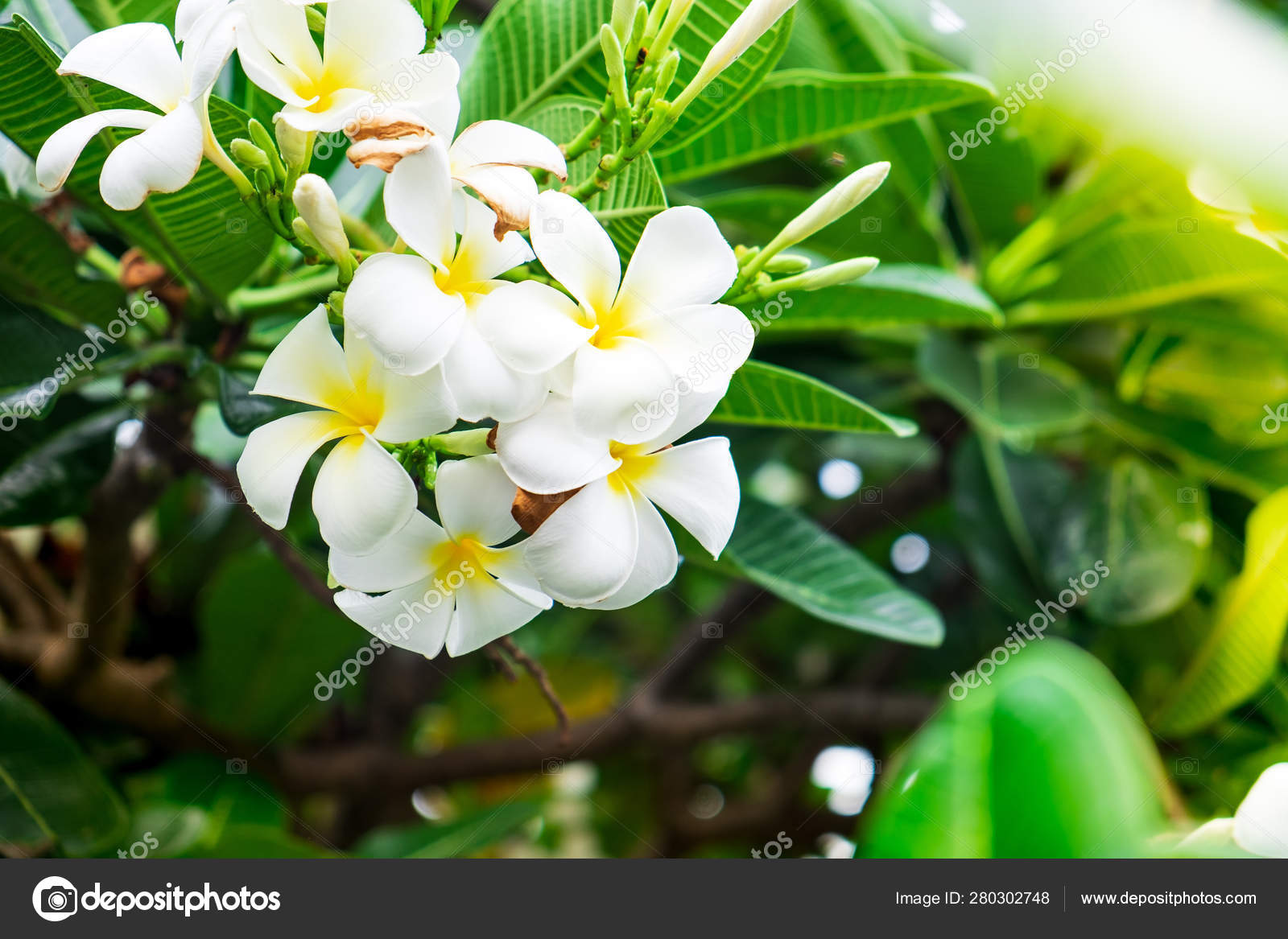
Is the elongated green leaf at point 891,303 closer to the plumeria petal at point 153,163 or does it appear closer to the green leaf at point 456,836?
the plumeria petal at point 153,163

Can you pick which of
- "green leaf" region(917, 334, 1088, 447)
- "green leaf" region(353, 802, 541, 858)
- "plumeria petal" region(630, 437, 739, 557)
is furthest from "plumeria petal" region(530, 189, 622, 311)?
"green leaf" region(353, 802, 541, 858)

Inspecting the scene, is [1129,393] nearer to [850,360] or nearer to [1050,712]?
[850,360]

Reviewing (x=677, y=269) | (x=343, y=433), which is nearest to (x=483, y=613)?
(x=343, y=433)

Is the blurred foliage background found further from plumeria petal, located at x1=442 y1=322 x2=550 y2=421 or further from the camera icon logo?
the camera icon logo

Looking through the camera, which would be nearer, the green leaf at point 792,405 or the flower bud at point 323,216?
the flower bud at point 323,216

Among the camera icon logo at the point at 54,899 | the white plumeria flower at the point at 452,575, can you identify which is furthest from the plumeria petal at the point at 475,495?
the camera icon logo at the point at 54,899

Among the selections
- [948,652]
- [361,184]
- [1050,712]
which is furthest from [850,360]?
[1050,712]

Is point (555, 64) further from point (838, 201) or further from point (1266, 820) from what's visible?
point (1266, 820)
